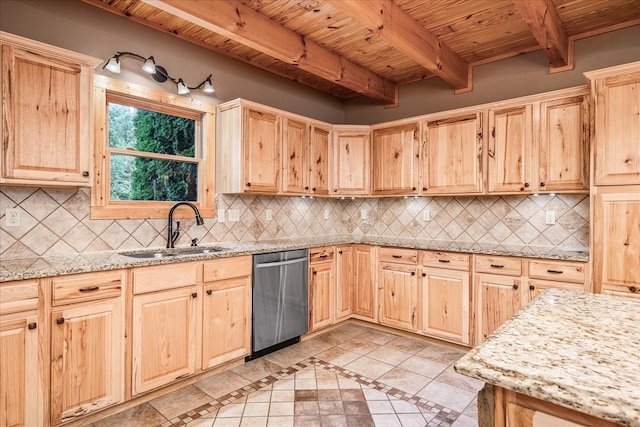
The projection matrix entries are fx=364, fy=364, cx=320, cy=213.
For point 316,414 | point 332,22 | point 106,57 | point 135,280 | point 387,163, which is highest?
point 332,22

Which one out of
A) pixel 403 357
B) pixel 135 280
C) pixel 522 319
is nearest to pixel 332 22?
pixel 135 280

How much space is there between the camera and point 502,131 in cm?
332

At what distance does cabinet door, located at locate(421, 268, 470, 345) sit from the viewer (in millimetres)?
3271

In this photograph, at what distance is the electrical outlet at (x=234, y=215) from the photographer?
138 inches

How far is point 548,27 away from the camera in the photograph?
2.66 metres

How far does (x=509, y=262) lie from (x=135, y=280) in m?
2.84

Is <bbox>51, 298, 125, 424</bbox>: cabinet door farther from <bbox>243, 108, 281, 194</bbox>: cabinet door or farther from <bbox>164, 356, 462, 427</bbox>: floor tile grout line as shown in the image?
<bbox>243, 108, 281, 194</bbox>: cabinet door

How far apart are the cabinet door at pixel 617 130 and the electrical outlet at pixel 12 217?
3.94 metres

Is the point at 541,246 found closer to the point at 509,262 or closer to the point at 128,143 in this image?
the point at 509,262

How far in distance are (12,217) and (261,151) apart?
1887 mm

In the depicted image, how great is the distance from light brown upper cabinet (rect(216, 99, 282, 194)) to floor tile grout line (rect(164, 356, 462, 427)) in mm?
1568

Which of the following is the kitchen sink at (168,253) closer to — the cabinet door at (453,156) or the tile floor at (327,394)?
the tile floor at (327,394)

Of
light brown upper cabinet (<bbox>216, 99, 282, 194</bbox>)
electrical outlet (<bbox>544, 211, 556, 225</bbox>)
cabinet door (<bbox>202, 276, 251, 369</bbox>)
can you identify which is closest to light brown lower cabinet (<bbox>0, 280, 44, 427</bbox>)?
cabinet door (<bbox>202, 276, 251, 369</bbox>)

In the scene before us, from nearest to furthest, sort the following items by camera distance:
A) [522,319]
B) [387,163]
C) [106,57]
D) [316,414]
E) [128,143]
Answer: [522,319]
[316,414]
[106,57]
[128,143]
[387,163]
